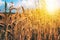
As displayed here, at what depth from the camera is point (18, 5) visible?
8.02 ft

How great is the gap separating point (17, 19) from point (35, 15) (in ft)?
0.80

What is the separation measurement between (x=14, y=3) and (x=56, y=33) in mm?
668

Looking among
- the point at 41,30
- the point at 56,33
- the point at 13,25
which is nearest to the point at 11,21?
the point at 13,25

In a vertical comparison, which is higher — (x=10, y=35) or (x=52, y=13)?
(x=52, y=13)

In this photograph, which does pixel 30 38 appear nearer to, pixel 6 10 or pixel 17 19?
pixel 17 19

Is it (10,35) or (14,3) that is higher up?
(14,3)

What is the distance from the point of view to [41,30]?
250 centimetres

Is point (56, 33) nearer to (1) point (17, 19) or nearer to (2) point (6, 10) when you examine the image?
(1) point (17, 19)

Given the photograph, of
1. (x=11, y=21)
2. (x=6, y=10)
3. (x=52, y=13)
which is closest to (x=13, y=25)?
(x=11, y=21)

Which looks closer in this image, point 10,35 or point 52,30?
point 10,35

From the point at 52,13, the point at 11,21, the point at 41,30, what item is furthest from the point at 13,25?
the point at 52,13

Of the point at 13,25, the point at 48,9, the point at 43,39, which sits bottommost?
the point at 43,39

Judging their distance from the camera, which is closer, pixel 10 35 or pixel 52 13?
pixel 10 35

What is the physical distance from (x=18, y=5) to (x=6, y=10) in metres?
0.16
